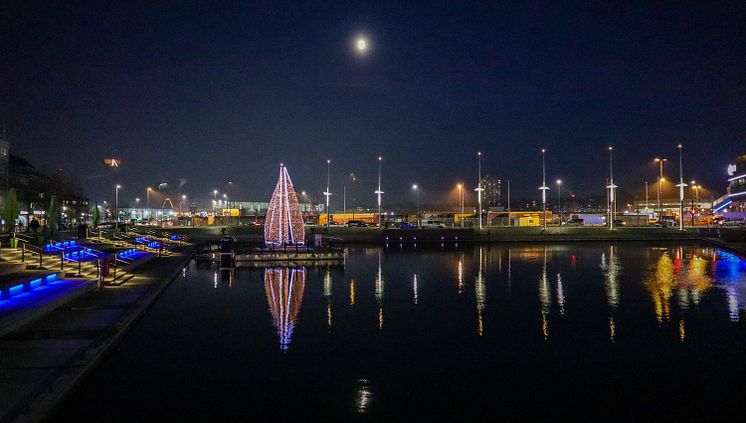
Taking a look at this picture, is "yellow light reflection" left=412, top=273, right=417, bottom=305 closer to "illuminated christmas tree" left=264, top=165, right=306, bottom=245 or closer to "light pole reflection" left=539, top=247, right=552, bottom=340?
"light pole reflection" left=539, top=247, right=552, bottom=340

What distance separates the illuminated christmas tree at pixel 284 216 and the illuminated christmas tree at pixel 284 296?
6666 millimetres

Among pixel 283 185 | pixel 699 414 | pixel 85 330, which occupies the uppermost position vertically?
pixel 283 185

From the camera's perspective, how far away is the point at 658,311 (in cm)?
1980

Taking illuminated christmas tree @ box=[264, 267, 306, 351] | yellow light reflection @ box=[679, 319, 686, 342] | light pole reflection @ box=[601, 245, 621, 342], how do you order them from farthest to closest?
light pole reflection @ box=[601, 245, 621, 342] → illuminated christmas tree @ box=[264, 267, 306, 351] → yellow light reflection @ box=[679, 319, 686, 342]

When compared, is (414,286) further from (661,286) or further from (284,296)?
(661,286)

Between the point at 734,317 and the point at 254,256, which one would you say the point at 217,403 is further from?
the point at 254,256

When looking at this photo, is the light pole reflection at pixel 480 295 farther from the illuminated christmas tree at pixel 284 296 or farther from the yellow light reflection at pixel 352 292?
the illuminated christmas tree at pixel 284 296

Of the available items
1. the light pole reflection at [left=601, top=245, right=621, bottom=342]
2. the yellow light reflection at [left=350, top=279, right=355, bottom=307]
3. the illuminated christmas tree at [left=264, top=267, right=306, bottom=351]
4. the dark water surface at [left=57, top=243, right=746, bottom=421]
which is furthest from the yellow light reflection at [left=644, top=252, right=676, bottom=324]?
the illuminated christmas tree at [left=264, top=267, right=306, bottom=351]

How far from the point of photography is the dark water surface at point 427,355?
1014cm

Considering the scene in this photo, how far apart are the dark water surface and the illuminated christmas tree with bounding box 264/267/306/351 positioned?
156 mm

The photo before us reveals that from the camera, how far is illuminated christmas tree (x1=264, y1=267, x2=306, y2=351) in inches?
656

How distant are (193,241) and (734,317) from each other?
54770 mm

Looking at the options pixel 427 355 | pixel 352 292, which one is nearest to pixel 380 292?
pixel 352 292

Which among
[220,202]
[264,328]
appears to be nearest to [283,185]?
[264,328]
